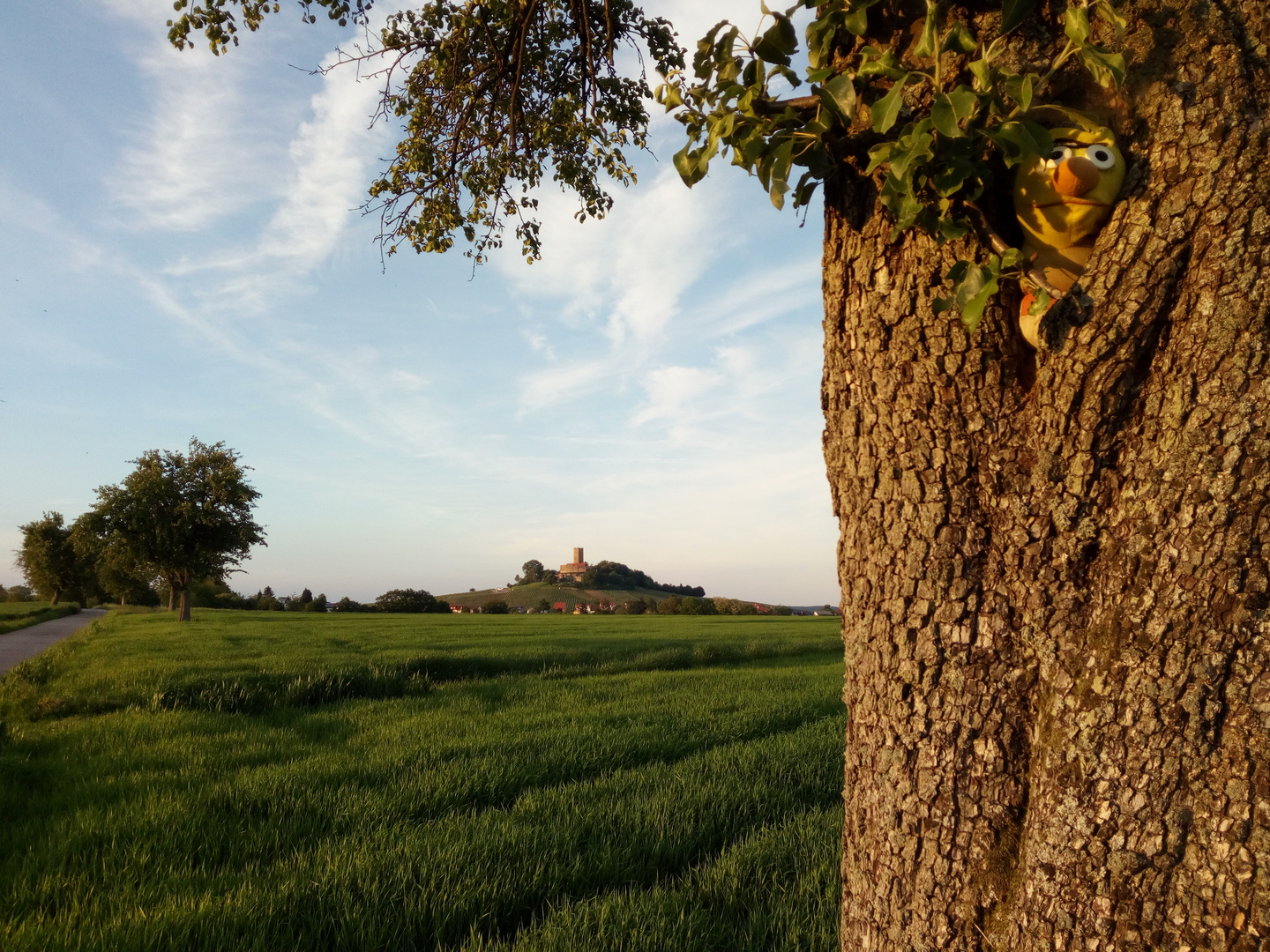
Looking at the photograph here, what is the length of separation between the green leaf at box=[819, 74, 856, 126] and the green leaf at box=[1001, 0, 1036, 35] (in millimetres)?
443

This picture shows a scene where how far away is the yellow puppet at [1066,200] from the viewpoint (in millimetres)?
1794

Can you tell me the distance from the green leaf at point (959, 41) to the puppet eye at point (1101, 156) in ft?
1.37

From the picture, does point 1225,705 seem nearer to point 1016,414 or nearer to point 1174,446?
point 1174,446

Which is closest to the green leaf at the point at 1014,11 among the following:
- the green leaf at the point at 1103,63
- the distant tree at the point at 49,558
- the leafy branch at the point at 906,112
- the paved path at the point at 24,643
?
the leafy branch at the point at 906,112

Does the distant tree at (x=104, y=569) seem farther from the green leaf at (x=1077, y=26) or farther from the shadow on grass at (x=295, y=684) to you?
the green leaf at (x=1077, y=26)

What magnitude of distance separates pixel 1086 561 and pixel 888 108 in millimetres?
1313

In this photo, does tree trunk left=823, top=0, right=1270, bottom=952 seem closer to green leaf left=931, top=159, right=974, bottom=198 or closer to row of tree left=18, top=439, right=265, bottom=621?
green leaf left=931, top=159, right=974, bottom=198

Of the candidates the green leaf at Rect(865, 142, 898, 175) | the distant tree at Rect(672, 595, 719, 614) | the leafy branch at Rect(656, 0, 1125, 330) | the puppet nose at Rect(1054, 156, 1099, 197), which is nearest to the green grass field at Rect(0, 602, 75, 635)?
the distant tree at Rect(672, 595, 719, 614)

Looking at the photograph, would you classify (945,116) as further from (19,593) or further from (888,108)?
(19,593)

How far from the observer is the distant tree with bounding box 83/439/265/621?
3216cm

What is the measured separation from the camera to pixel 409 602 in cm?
5659

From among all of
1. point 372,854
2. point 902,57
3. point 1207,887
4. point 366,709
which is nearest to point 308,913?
point 372,854

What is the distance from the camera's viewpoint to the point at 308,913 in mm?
3473

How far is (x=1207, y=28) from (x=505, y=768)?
6.27 m
